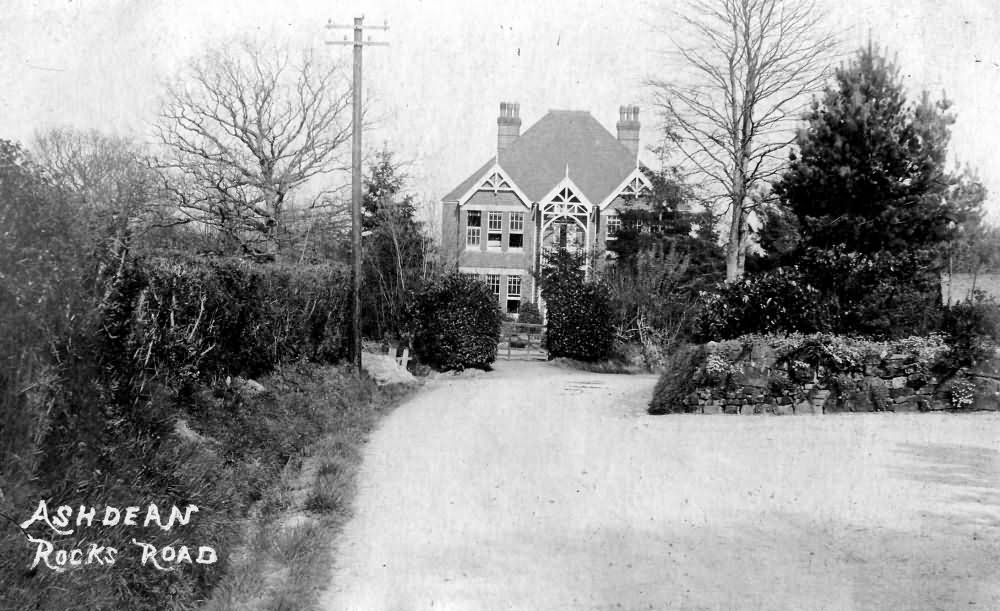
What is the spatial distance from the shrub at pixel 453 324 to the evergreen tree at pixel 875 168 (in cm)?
892

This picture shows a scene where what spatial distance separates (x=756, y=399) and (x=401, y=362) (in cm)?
1040

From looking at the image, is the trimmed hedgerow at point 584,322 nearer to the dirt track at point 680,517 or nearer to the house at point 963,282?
the house at point 963,282

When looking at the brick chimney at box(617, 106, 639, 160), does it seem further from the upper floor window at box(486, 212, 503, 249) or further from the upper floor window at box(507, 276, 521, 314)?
the upper floor window at box(507, 276, 521, 314)

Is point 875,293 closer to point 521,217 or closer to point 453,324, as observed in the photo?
point 453,324

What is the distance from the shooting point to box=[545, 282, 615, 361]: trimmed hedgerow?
25.0 meters

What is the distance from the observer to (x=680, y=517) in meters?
6.28

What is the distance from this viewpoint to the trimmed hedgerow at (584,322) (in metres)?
25.0

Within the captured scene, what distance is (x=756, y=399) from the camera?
11.9 meters

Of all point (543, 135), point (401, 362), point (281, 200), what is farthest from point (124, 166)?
point (543, 135)

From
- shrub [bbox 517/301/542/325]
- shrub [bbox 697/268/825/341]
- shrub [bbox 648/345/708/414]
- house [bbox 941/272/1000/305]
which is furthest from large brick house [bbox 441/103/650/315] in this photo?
shrub [bbox 648/345/708/414]

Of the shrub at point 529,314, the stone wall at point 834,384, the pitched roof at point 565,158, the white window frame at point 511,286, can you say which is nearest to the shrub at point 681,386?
the stone wall at point 834,384

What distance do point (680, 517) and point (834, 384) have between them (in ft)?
21.2

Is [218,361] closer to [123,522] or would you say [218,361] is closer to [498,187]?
[123,522]

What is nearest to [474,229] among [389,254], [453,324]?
[389,254]
